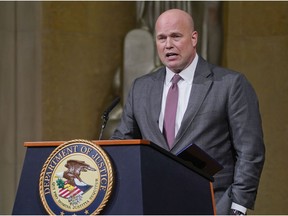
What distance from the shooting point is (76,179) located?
266cm

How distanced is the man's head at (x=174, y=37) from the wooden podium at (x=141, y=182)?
720 millimetres

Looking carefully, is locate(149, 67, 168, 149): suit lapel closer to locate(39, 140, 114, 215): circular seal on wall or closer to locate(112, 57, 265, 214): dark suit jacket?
locate(112, 57, 265, 214): dark suit jacket

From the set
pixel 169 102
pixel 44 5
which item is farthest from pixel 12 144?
pixel 169 102

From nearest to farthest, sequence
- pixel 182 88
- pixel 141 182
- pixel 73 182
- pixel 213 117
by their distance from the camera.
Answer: pixel 141 182
pixel 73 182
pixel 213 117
pixel 182 88

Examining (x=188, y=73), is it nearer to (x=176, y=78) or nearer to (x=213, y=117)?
(x=176, y=78)

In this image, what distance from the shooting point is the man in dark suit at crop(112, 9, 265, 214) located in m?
3.30

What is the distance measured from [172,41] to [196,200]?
0.86 meters

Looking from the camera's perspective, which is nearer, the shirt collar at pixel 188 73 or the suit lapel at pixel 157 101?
the suit lapel at pixel 157 101

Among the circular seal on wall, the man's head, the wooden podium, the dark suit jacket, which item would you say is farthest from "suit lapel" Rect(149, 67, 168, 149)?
the circular seal on wall

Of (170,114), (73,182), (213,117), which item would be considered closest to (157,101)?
(170,114)

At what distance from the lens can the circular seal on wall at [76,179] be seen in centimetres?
263

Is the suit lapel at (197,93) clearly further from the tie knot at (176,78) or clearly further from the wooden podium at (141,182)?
the wooden podium at (141,182)

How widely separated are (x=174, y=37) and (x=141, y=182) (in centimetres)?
102

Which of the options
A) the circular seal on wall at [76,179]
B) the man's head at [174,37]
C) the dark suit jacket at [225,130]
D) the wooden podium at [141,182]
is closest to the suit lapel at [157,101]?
the dark suit jacket at [225,130]
